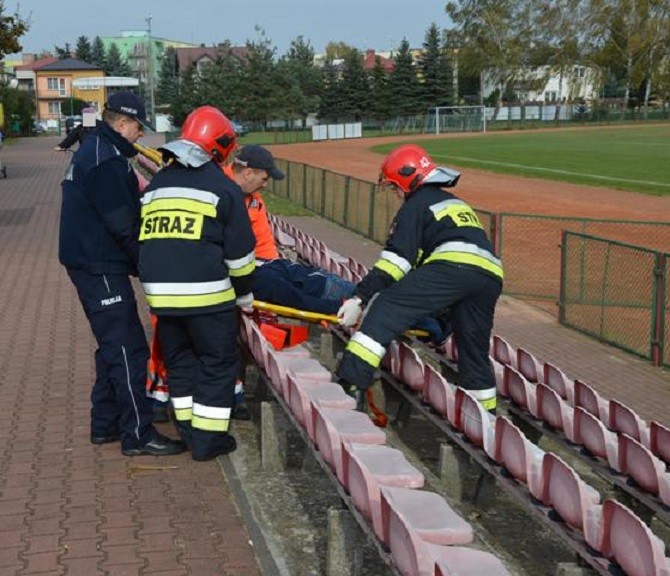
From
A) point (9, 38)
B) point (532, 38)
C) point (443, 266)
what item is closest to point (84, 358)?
point (443, 266)

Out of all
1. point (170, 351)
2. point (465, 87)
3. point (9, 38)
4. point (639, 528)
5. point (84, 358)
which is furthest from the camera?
point (465, 87)

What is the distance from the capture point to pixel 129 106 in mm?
6211

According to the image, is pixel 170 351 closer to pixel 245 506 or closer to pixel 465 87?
pixel 245 506

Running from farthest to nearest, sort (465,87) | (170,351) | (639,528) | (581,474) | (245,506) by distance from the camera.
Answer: (465,87)
(581,474)
(170,351)
(245,506)
(639,528)

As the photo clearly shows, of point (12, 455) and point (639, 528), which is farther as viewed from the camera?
point (12, 455)

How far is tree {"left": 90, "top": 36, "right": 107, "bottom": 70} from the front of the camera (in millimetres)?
157288

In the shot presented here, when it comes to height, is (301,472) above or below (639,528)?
below

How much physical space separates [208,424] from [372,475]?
177 cm

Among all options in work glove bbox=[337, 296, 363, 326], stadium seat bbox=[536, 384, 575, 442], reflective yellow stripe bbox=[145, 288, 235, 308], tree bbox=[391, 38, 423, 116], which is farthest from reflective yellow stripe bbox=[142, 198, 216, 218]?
tree bbox=[391, 38, 423, 116]

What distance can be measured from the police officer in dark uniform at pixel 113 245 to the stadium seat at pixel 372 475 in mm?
1676

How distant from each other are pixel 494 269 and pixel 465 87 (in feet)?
406

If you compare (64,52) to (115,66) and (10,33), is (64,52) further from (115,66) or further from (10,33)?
(10,33)

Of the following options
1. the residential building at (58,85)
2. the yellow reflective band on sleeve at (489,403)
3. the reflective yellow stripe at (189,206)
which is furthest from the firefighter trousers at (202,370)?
the residential building at (58,85)

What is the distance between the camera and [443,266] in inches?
249
